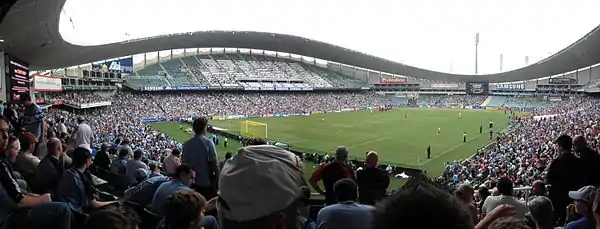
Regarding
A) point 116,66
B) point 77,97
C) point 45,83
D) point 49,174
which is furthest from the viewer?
point 116,66

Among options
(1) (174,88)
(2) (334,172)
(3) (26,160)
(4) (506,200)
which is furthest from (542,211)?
(1) (174,88)

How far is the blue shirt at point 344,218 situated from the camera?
3.79 m

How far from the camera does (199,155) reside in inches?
229

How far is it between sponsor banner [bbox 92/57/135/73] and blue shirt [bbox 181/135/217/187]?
57.8 metres

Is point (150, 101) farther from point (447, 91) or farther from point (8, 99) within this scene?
point (447, 91)

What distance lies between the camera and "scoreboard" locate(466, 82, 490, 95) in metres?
94.8

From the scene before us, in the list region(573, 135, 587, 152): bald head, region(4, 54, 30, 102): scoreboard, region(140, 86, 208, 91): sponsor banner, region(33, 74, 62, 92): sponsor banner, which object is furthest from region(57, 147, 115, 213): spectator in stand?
region(140, 86, 208, 91): sponsor banner

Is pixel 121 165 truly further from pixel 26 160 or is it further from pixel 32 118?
pixel 32 118

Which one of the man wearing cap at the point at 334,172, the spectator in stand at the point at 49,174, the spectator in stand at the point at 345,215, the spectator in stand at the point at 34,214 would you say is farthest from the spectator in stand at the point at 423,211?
the man wearing cap at the point at 334,172

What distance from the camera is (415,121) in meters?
54.4

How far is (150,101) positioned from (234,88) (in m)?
16.5

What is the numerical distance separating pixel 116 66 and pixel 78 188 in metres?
61.2

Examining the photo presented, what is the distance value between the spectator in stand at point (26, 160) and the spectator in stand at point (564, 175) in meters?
6.10

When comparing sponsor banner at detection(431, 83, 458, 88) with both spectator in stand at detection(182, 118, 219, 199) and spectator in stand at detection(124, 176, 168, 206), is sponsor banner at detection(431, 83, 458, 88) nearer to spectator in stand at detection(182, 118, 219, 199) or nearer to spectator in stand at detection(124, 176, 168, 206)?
spectator in stand at detection(182, 118, 219, 199)
